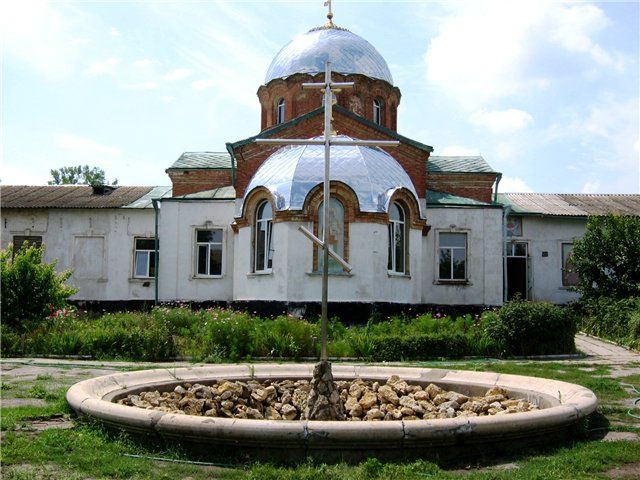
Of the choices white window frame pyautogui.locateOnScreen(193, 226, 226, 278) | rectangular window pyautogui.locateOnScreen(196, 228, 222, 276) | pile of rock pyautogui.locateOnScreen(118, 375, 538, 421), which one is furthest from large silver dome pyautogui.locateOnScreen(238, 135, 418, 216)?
pile of rock pyautogui.locateOnScreen(118, 375, 538, 421)

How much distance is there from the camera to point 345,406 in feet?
22.9

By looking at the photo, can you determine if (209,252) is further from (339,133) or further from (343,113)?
(343,113)

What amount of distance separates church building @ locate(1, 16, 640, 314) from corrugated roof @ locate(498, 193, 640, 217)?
0.09 meters

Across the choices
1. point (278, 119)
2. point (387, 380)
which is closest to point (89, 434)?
point (387, 380)

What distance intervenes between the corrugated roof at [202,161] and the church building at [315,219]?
3.3 inches

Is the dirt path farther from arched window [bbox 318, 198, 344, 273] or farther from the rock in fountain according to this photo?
the rock in fountain

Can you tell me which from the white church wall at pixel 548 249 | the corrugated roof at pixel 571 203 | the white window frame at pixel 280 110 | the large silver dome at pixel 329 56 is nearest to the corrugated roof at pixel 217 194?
the white window frame at pixel 280 110

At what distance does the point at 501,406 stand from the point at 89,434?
391 cm

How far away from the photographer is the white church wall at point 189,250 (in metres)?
22.6

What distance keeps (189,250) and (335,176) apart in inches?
278

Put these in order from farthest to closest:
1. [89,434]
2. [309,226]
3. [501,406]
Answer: [309,226], [501,406], [89,434]

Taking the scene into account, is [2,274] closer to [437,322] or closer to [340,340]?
[340,340]

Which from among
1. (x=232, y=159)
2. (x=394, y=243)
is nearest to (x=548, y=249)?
(x=394, y=243)

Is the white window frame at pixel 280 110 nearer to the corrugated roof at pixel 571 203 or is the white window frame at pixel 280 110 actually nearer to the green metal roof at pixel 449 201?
the green metal roof at pixel 449 201
